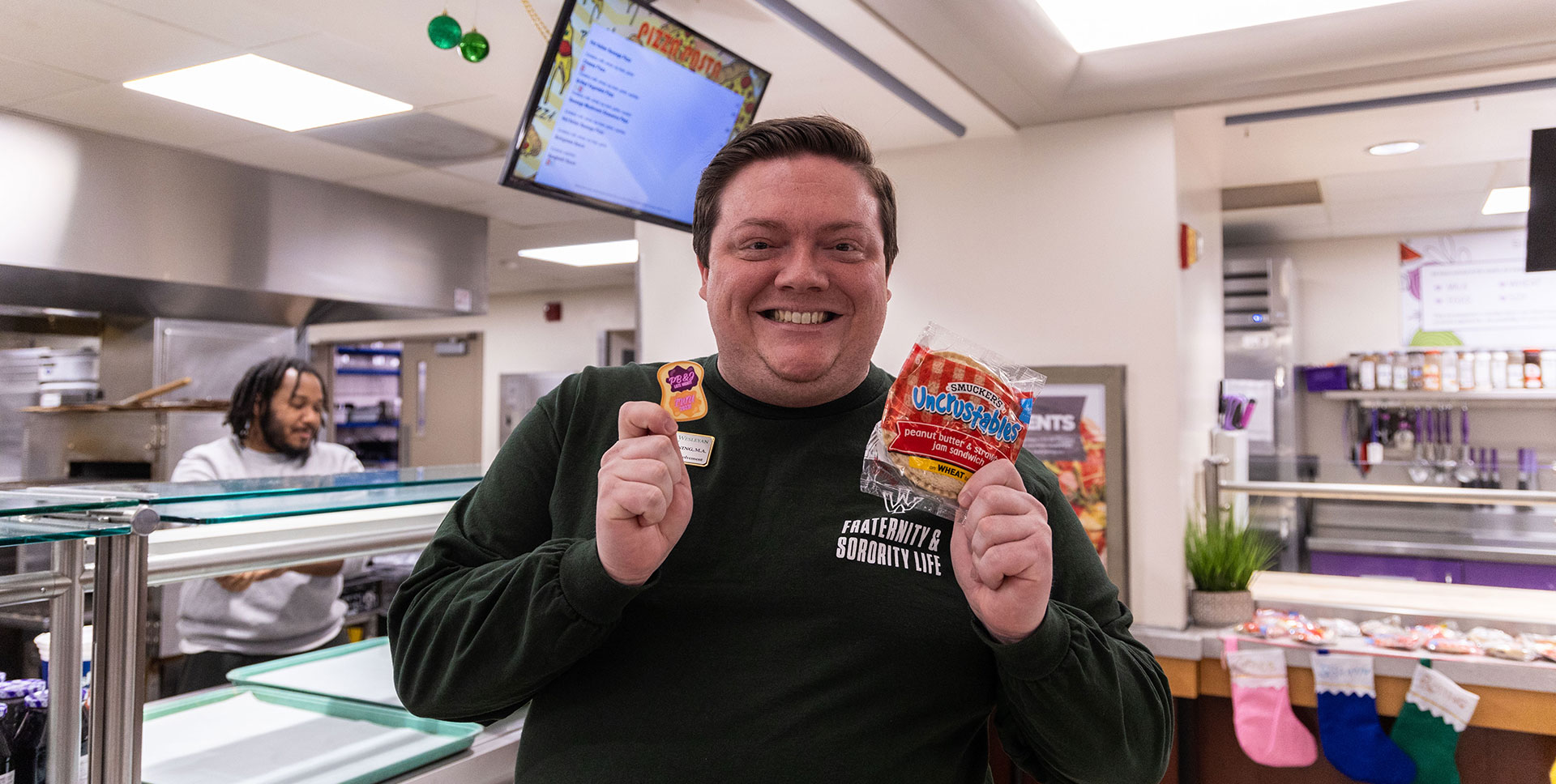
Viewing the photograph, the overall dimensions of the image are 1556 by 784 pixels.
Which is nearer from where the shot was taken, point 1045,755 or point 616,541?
point 616,541

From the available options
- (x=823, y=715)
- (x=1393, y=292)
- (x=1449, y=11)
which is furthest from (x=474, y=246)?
(x=1393, y=292)

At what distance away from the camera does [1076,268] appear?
11.6 feet

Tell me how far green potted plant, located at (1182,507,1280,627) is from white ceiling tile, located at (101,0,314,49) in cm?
330

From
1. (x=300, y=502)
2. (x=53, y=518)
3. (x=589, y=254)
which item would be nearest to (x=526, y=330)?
(x=589, y=254)

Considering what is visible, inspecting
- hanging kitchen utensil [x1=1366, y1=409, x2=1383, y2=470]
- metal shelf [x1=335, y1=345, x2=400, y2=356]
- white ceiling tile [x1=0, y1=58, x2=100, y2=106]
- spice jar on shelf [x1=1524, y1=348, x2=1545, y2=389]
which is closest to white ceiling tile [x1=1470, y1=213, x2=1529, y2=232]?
spice jar on shelf [x1=1524, y1=348, x2=1545, y2=389]

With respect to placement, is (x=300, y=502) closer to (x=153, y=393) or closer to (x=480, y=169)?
(x=480, y=169)

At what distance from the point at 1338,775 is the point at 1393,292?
13.4ft

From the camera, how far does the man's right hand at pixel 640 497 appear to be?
99cm

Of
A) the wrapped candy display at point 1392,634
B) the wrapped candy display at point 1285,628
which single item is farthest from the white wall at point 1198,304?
the wrapped candy display at point 1392,634

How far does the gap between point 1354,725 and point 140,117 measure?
4732 mm

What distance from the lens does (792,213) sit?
117cm

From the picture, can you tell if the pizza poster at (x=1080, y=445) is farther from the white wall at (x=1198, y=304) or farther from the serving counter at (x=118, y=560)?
the serving counter at (x=118, y=560)

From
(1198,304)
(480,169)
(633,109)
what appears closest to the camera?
(633,109)

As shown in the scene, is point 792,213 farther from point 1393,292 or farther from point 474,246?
point 1393,292
